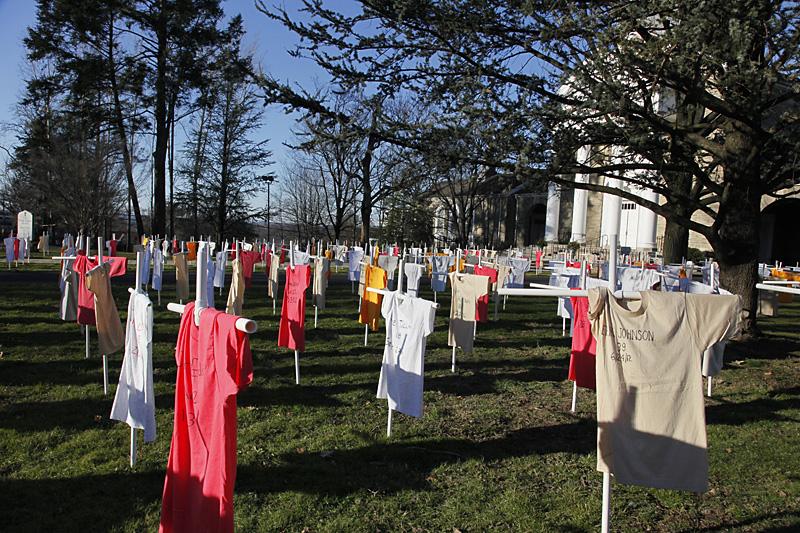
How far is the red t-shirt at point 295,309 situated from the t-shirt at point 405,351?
2.23 m

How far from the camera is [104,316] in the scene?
6.50 meters

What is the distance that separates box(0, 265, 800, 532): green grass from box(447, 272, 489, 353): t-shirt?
0.57 metres

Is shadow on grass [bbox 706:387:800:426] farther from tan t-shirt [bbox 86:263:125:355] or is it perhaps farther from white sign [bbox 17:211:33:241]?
white sign [bbox 17:211:33:241]

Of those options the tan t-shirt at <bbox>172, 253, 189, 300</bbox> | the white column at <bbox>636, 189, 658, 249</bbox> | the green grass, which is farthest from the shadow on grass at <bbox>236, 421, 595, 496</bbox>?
the white column at <bbox>636, 189, 658, 249</bbox>

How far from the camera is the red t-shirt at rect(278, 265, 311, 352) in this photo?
7797 millimetres

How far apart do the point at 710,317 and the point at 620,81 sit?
4934 millimetres

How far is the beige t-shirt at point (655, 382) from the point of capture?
12.0 feet

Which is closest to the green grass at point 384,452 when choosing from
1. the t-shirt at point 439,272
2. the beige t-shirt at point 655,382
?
the beige t-shirt at point 655,382

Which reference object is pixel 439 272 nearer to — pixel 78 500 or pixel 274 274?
pixel 274 274

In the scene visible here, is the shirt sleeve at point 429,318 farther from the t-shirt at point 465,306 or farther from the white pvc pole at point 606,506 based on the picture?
the t-shirt at point 465,306

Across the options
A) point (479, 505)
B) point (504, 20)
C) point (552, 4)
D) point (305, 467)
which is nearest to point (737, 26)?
point (552, 4)

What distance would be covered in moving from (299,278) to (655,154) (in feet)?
18.9

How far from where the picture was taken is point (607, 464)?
3.88 meters

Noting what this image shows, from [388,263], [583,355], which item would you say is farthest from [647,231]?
[583,355]
